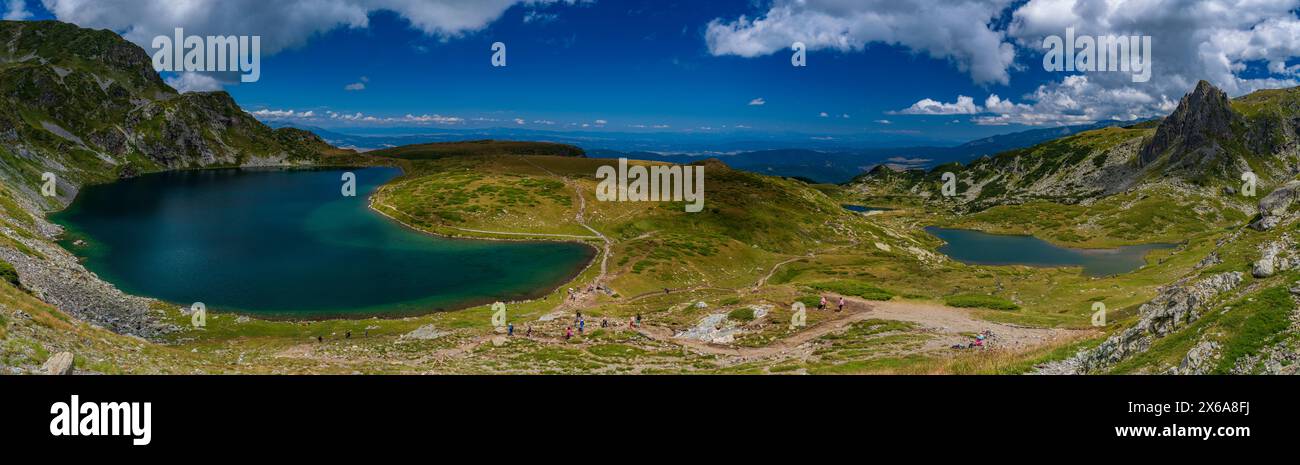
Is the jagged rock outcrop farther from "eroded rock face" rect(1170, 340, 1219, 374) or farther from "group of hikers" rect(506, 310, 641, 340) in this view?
"group of hikers" rect(506, 310, 641, 340)

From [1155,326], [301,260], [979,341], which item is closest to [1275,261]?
[1155,326]

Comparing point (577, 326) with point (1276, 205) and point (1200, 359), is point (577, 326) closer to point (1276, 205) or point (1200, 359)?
point (1200, 359)

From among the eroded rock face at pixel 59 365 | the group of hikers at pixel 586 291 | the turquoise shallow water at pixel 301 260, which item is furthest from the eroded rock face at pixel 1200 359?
the turquoise shallow water at pixel 301 260

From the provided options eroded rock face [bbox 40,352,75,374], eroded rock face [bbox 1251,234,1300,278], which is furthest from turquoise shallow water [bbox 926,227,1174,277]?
eroded rock face [bbox 40,352,75,374]

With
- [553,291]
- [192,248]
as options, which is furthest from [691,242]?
[192,248]

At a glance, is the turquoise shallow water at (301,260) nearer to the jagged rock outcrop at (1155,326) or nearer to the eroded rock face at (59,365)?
the eroded rock face at (59,365)
